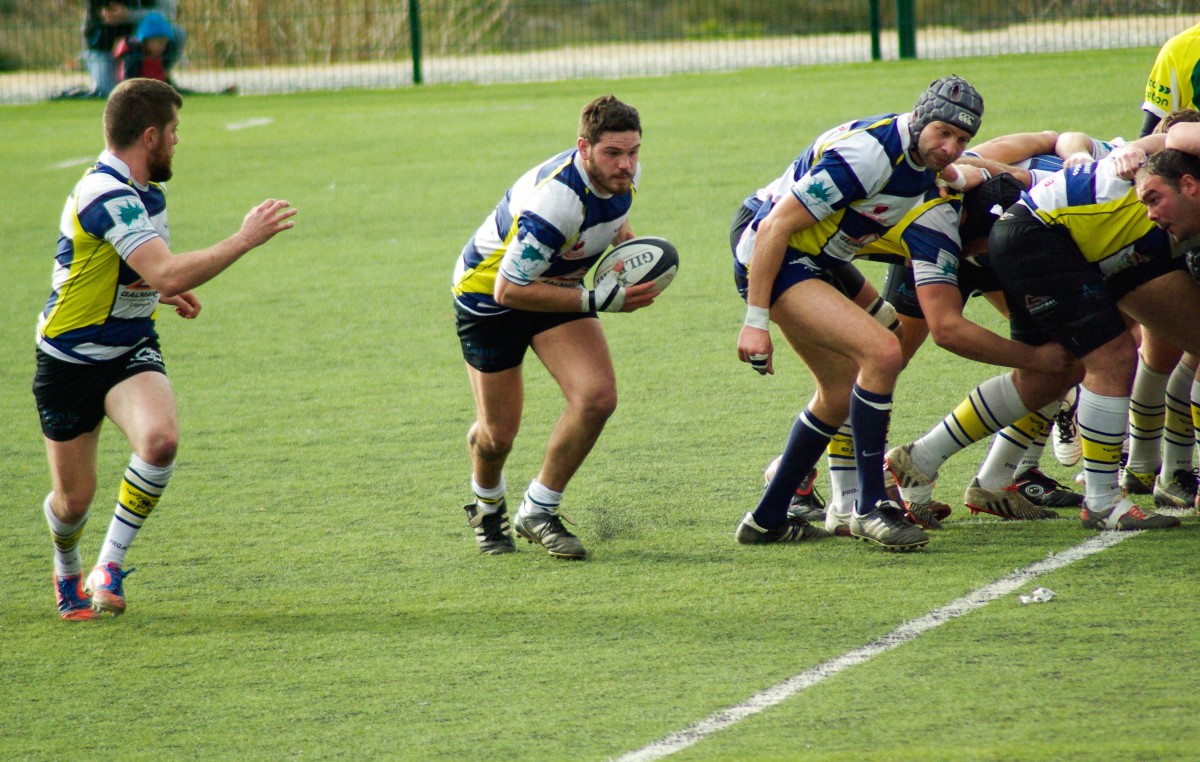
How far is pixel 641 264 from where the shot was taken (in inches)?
212

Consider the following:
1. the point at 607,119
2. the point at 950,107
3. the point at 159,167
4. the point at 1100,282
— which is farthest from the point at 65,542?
the point at 1100,282

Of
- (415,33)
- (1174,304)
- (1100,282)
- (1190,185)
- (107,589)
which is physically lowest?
(107,589)

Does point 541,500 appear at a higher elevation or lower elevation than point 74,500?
lower

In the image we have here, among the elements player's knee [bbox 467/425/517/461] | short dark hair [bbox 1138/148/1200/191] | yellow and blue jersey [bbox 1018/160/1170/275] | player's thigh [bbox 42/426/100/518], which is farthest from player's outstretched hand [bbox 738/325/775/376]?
player's thigh [bbox 42/426/100/518]

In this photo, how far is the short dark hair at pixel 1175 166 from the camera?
4.86m

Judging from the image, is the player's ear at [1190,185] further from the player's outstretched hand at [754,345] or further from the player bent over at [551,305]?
the player bent over at [551,305]

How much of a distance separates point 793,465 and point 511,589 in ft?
3.75

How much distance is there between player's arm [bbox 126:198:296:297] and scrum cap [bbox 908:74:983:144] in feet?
7.05

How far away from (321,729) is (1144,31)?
16220 mm

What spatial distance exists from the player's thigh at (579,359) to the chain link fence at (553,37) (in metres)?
13.4

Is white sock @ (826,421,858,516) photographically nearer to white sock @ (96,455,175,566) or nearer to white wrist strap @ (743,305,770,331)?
white wrist strap @ (743,305,770,331)

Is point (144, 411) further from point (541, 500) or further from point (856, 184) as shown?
point (856, 184)

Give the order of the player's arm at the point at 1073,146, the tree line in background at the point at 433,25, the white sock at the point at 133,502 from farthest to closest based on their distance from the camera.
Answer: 1. the tree line in background at the point at 433,25
2. the player's arm at the point at 1073,146
3. the white sock at the point at 133,502

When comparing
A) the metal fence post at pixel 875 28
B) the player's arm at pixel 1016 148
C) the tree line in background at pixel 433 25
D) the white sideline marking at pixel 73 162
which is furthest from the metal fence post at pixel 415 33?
the player's arm at pixel 1016 148
